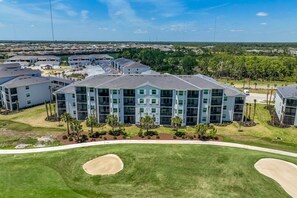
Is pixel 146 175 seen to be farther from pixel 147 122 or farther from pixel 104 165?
pixel 147 122

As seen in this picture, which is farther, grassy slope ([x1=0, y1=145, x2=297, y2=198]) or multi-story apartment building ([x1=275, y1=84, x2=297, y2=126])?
multi-story apartment building ([x1=275, y1=84, x2=297, y2=126])

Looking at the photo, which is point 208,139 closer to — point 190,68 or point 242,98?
point 242,98

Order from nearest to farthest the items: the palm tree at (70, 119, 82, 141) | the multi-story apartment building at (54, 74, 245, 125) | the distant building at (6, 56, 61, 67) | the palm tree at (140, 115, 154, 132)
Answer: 1. the palm tree at (70, 119, 82, 141)
2. the palm tree at (140, 115, 154, 132)
3. the multi-story apartment building at (54, 74, 245, 125)
4. the distant building at (6, 56, 61, 67)

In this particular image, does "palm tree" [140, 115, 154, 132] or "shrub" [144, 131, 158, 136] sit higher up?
"palm tree" [140, 115, 154, 132]

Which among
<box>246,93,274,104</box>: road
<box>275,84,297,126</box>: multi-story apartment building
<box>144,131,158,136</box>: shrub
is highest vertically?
<box>275,84,297,126</box>: multi-story apartment building

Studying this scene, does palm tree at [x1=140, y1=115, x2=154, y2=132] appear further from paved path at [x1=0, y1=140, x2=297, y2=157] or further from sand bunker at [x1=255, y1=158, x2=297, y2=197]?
sand bunker at [x1=255, y1=158, x2=297, y2=197]

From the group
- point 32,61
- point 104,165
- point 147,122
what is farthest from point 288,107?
point 32,61

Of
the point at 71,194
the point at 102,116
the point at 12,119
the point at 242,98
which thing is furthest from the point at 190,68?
the point at 71,194

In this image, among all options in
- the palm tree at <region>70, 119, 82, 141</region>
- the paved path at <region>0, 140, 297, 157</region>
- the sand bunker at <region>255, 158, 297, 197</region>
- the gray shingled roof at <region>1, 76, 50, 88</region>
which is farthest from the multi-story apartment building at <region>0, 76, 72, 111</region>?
the sand bunker at <region>255, 158, 297, 197</region>
